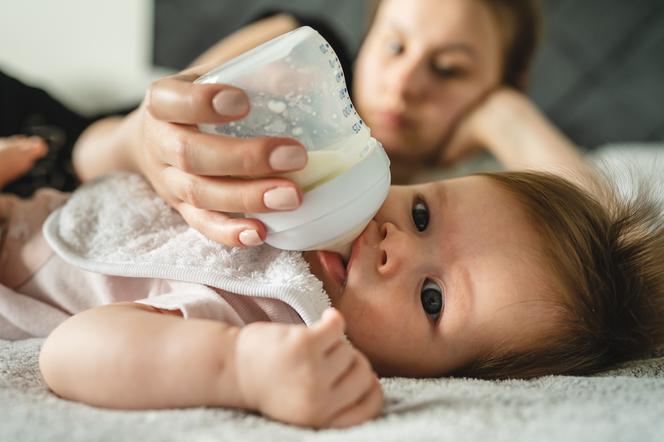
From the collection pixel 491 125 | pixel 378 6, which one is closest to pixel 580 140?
pixel 491 125

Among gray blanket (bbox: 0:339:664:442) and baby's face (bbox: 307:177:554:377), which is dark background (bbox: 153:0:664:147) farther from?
gray blanket (bbox: 0:339:664:442)


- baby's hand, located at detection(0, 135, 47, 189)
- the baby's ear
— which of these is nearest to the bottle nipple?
baby's hand, located at detection(0, 135, 47, 189)

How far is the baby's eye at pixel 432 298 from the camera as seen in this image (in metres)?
0.81

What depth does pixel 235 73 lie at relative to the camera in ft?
2.10

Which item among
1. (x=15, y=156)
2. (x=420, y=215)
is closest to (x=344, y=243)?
(x=420, y=215)

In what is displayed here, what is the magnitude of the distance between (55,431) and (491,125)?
146cm

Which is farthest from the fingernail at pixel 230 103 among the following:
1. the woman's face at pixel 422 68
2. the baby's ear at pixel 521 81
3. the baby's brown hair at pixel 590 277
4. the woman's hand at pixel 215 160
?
the baby's ear at pixel 521 81

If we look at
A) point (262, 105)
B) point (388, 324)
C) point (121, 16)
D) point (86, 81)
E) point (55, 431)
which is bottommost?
point (86, 81)

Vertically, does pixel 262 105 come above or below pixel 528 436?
above

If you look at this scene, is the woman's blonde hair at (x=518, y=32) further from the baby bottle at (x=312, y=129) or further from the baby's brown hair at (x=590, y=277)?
the baby bottle at (x=312, y=129)

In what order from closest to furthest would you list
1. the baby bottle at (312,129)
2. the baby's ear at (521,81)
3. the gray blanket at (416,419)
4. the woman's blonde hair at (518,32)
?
the gray blanket at (416,419) < the baby bottle at (312,129) < the woman's blonde hair at (518,32) < the baby's ear at (521,81)

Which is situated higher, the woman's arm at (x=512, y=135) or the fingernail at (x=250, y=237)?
the fingernail at (x=250, y=237)

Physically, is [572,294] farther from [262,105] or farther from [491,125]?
[491,125]

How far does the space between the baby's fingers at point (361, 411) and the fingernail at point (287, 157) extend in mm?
231
